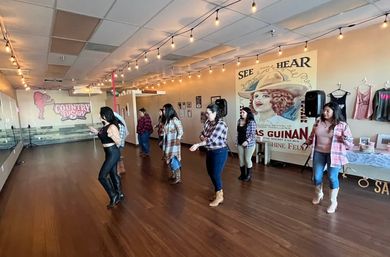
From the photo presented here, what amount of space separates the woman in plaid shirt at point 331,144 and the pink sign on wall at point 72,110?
1200 cm

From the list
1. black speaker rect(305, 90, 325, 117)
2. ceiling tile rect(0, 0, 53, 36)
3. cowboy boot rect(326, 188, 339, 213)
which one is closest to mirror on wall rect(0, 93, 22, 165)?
ceiling tile rect(0, 0, 53, 36)

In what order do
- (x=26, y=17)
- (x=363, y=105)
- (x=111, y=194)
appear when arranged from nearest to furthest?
1. (x=26, y=17)
2. (x=111, y=194)
3. (x=363, y=105)

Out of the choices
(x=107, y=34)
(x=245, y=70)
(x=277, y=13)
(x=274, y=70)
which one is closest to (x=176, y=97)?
(x=245, y=70)

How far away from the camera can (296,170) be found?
194 inches

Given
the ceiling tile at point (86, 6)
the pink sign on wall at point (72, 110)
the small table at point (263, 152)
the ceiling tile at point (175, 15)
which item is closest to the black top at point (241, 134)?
the small table at point (263, 152)

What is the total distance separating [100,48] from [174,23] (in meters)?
2.03

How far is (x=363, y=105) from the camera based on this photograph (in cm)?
405

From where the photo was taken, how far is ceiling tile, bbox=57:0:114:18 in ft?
8.86

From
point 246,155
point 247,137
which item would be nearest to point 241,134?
point 247,137

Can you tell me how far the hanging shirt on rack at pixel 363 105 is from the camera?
397 centimetres

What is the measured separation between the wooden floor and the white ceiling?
2842mm

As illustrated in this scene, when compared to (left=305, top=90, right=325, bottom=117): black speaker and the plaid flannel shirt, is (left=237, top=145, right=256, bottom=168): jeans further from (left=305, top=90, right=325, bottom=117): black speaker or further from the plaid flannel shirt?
(left=305, top=90, right=325, bottom=117): black speaker

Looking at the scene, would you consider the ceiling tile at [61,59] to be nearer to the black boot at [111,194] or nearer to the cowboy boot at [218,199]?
the black boot at [111,194]

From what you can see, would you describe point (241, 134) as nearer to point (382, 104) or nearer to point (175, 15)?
point (175, 15)
